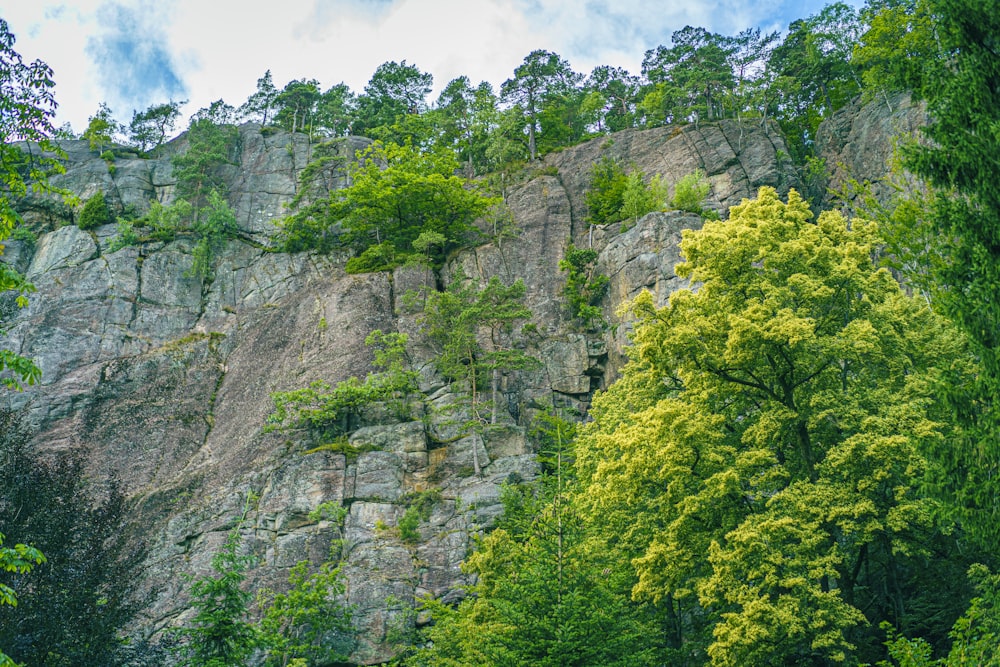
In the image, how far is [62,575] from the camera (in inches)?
516

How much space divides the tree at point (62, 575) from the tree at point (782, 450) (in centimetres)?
1011

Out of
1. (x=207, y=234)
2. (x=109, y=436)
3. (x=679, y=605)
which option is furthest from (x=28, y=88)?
(x=207, y=234)

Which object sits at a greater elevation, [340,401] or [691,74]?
[691,74]

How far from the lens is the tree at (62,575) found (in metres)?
12.0

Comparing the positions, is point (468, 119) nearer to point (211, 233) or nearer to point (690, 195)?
point (211, 233)

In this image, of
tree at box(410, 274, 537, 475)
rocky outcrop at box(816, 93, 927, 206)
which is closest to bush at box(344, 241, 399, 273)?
tree at box(410, 274, 537, 475)

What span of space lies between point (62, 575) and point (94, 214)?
36.1 meters

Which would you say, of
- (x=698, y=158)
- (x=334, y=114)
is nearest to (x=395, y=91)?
(x=334, y=114)

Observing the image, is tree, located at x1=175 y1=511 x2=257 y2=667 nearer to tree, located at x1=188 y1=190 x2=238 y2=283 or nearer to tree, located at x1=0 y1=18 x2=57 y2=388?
tree, located at x1=0 y1=18 x2=57 y2=388

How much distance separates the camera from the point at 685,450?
16.0m

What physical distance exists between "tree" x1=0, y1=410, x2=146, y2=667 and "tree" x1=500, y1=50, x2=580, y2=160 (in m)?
41.9

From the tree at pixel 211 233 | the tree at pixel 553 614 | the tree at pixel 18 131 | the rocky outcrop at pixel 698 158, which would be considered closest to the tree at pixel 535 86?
the rocky outcrop at pixel 698 158

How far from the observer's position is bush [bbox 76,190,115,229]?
141 feet

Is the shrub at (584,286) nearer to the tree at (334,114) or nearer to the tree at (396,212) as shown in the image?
the tree at (396,212)
